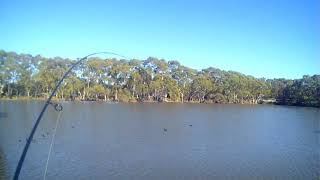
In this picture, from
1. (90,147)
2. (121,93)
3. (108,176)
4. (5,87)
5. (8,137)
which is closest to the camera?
(108,176)

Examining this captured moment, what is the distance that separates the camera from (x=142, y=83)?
86.0 meters

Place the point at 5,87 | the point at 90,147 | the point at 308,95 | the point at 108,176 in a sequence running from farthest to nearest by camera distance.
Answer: the point at 308,95, the point at 5,87, the point at 90,147, the point at 108,176

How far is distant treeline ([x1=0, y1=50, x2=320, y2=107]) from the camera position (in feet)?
247

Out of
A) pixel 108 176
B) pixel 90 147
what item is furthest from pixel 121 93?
pixel 108 176

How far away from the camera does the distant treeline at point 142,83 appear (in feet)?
247

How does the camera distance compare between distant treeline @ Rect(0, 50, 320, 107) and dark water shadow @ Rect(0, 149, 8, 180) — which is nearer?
dark water shadow @ Rect(0, 149, 8, 180)

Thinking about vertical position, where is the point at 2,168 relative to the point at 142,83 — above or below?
below

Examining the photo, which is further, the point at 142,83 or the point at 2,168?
the point at 142,83

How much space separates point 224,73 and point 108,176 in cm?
8263

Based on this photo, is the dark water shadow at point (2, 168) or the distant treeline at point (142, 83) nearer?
the dark water shadow at point (2, 168)

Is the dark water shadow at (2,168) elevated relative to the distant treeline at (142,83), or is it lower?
lower

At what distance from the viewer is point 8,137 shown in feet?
74.9

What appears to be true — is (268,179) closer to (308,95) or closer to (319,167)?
(319,167)

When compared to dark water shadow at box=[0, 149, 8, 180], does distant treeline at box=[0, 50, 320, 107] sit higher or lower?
higher
